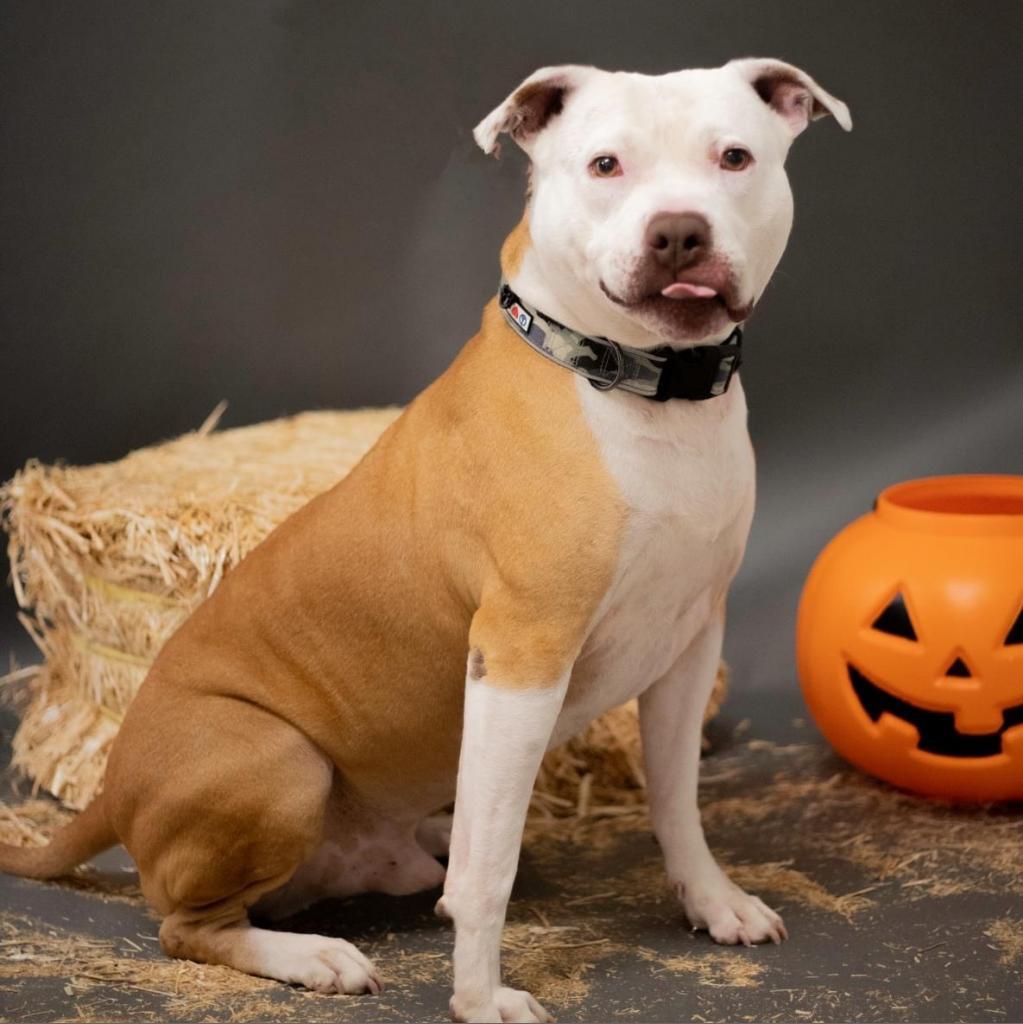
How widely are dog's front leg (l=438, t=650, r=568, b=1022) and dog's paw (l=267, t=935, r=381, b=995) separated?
0.86 ft

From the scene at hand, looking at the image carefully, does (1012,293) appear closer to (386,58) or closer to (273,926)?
(386,58)

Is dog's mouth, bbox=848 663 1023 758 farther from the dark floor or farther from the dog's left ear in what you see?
the dog's left ear

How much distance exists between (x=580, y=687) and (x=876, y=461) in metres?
2.79

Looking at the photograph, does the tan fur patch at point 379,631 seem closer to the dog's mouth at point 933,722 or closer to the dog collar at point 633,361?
the dog collar at point 633,361

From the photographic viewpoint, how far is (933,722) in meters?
4.61

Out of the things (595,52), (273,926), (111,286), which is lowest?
(273,926)

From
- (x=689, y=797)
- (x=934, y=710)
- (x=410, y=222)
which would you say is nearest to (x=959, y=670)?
(x=934, y=710)

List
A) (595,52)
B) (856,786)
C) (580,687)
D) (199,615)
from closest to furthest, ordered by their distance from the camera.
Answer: (580,687)
(199,615)
(856,786)
(595,52)

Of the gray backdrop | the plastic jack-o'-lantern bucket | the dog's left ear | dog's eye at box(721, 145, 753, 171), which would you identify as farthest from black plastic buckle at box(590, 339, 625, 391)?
the gray backdrop

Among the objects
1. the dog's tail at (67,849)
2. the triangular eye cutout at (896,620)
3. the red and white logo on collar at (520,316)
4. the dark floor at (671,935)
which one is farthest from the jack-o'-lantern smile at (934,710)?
the dog's tail at (67,849)

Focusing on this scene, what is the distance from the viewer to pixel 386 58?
606 cm

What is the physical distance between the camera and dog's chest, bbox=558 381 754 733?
11.2ft

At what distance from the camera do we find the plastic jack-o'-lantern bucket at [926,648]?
446cm

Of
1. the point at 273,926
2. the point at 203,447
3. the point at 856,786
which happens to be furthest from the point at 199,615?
the point at 856,786
